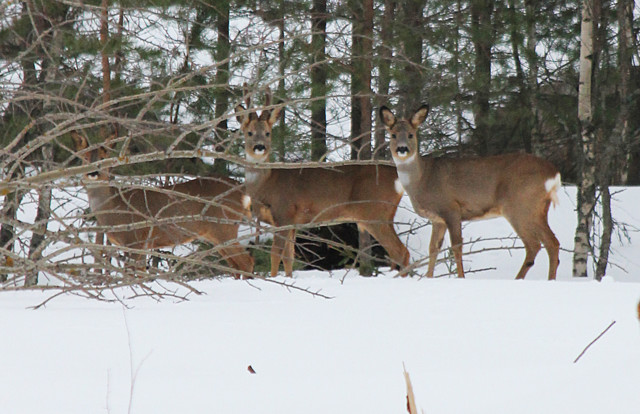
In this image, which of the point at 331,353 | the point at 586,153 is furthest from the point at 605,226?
the point at 331,353

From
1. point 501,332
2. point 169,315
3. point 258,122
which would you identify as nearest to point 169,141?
point 258,122

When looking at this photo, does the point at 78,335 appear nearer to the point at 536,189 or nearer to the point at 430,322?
the point at 430,322

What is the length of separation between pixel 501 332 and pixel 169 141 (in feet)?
24.3

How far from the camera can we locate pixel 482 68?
11445 mm

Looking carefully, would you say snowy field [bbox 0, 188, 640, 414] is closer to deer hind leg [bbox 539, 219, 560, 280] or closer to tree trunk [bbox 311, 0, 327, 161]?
deer hind leg [bbox 539, 219, 560, 280]

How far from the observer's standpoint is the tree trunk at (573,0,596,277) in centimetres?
1001

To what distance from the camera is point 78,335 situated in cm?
286

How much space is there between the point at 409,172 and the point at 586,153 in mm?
2700

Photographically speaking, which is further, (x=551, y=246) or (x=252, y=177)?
(x=252, y=177)

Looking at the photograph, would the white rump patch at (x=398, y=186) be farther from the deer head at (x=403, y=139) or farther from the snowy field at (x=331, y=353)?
the snowy field at (x=331, y=353)

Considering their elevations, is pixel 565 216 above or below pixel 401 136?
below

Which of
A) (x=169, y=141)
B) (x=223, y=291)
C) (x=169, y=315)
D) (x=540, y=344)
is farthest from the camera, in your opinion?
(x=169, y=141)

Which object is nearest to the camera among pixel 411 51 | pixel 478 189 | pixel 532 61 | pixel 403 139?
pixel 478 189

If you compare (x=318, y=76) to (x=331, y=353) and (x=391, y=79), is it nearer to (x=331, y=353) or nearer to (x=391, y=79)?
(x=391, y=79)
